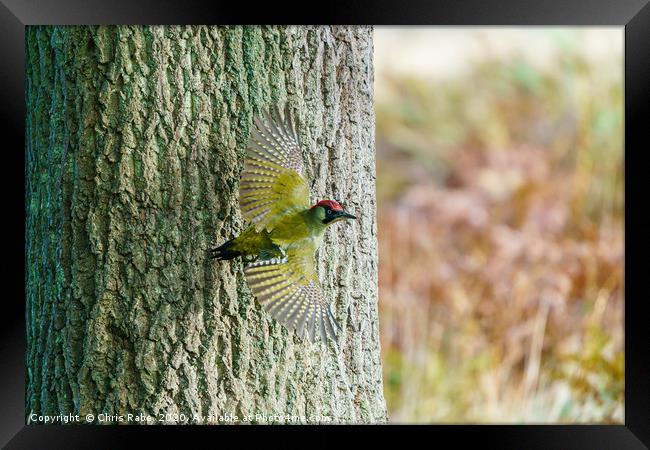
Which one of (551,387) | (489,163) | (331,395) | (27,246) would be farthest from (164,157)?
(489,163)

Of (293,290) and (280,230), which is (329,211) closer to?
(280,230)

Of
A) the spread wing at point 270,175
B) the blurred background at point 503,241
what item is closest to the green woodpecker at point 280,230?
the spread wing at point 270,175

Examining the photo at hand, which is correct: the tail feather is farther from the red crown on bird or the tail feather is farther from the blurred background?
the blurred background

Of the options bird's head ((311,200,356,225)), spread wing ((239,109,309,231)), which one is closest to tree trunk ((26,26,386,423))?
spread wing ((239,109,309,231))

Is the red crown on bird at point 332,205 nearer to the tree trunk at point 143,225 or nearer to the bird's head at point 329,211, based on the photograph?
the bird's head at point 329,211

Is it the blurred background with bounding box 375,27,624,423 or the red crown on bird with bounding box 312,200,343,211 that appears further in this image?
the blurred background with bounding box 375,27,624,423

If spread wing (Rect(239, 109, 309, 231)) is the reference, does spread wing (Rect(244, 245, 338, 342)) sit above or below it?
below
